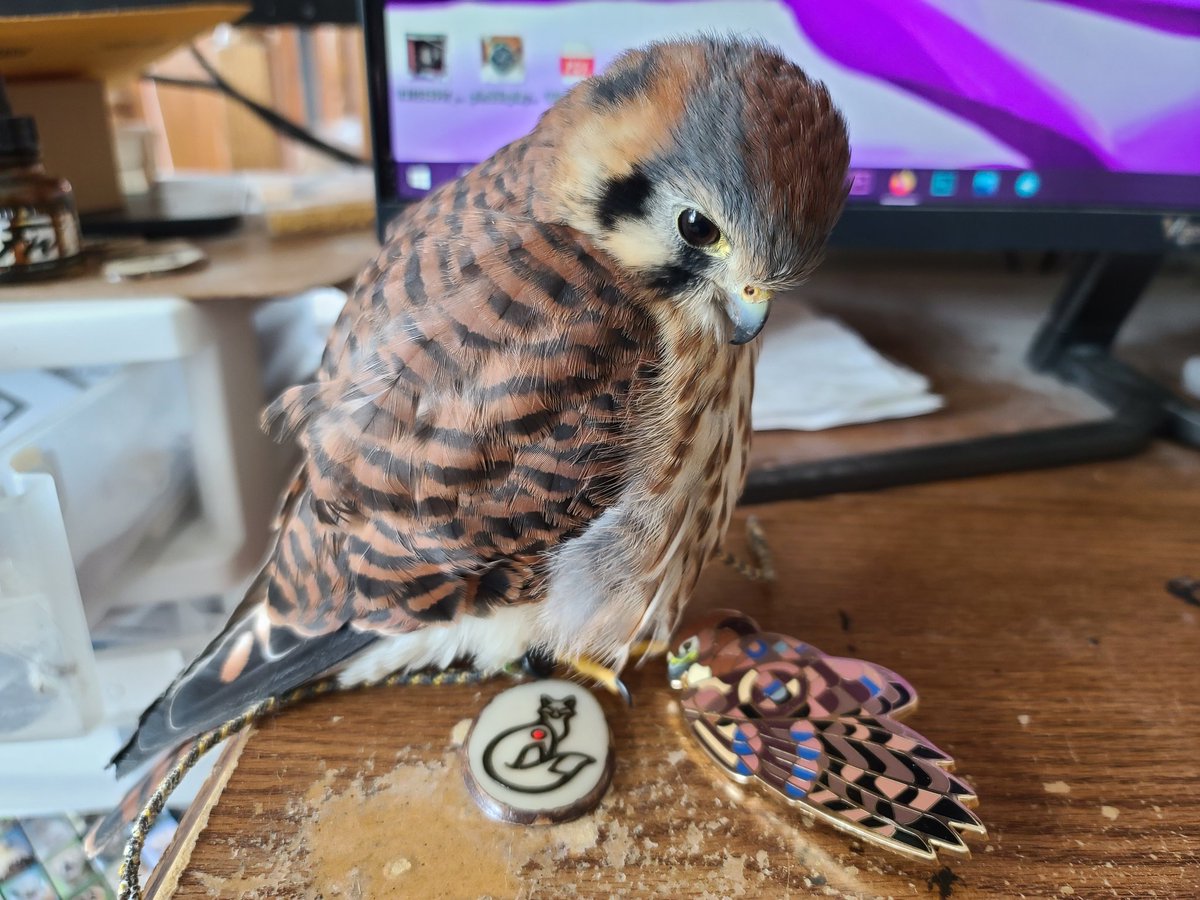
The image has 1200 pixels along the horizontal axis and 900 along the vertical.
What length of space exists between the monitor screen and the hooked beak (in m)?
0.49

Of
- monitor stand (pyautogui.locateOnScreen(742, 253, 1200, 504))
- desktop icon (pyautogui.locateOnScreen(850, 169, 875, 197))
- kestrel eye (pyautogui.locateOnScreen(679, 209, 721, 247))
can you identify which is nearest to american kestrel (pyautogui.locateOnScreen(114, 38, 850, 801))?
kestrel eye (pyautogui.locateOnScreen(679, 209, 721, 247))

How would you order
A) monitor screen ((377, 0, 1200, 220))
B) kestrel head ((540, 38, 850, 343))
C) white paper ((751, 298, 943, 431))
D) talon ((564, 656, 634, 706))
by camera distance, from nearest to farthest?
kestrel head ((540, 38, 850, 343)) → talon ((564, 656, 634, 706)) → monitor screen ((377, 0, 1200, 220)) → white paper ((751, 298, 943, 431))

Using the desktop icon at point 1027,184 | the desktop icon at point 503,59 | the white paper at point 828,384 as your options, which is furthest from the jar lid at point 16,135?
the desktop icon at point 1027,184

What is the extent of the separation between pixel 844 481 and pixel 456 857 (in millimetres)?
557

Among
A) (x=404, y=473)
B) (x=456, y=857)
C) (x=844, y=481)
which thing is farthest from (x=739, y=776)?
(x=844, y=481)

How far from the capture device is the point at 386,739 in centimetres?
58

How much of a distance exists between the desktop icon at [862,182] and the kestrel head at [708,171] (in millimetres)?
466

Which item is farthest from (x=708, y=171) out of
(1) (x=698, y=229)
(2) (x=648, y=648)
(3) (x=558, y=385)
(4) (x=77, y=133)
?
(4) (x=77, y=133)

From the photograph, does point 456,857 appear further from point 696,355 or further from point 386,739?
point 696,355

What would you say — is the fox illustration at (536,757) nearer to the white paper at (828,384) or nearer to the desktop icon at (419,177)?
the white paper at (828,384)

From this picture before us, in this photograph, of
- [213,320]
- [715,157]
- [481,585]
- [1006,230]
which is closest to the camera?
[715,157]

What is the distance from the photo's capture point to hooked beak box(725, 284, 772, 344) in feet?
1.58

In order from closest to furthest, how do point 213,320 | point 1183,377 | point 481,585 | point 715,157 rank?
point 715,157, point 481,585, point 213,320, point 1183,377

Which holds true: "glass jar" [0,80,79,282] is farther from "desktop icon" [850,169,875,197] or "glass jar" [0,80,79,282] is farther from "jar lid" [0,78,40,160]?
"desktop icon" [850,169,875,197]
